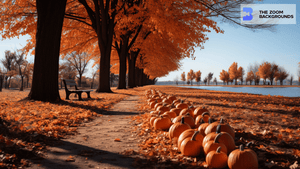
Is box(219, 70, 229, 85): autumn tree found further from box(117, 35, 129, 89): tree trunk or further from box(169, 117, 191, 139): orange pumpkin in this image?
box(169, 117, 191, 139): orange pumpkin

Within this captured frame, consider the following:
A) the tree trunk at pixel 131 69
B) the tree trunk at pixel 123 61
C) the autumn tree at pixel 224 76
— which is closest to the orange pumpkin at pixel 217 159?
the tree trunk at pixel 123 61

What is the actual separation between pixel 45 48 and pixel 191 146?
23.9 ft

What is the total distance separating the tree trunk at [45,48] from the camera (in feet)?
25.0

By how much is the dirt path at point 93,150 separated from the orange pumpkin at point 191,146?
0.76 m

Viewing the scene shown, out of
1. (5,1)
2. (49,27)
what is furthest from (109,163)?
(5,1)

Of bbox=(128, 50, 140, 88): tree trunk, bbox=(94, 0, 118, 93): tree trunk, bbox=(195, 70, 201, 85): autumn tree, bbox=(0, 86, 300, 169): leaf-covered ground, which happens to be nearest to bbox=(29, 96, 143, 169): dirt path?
bbox=(0, 86, 300, 169): leaf-covered ground

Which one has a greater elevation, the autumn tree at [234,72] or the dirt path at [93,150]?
the autumn tree at [234,72]

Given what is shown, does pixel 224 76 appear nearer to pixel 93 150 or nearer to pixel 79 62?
pixel 79 62

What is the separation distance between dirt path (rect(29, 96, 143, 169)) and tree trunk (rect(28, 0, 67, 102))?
4.20m

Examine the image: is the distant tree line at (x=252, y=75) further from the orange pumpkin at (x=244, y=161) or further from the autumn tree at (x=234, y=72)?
the orange pumpkin at (x=244, y=161)

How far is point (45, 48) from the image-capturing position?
766 cm

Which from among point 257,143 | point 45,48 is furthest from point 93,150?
point 45,48

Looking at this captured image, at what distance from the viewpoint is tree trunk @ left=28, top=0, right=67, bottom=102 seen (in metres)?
7.61

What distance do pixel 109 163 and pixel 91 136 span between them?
1.44m
